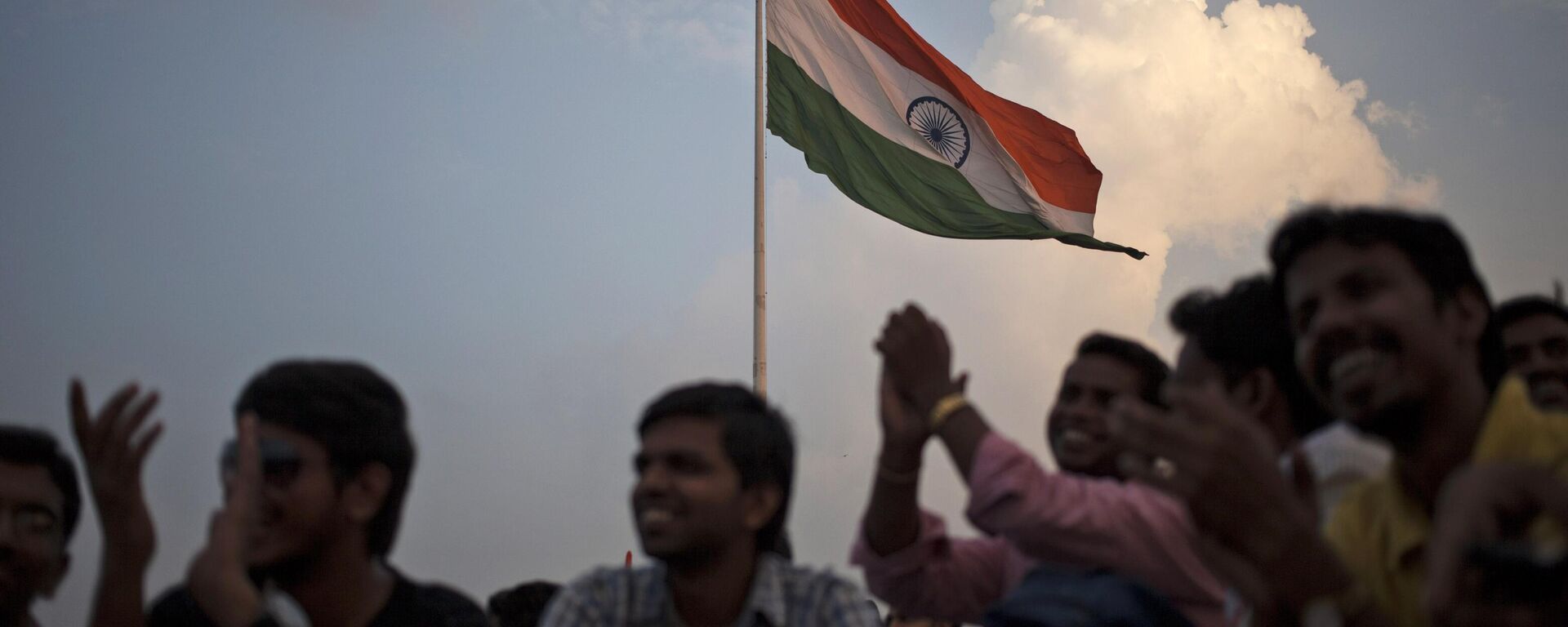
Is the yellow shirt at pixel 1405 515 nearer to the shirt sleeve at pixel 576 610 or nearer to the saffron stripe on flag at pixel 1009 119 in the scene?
the shirt sleeve at pixel 576 610

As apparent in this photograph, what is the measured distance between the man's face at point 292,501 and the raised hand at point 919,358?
1.39 m

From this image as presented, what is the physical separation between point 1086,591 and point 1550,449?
3.22 ft

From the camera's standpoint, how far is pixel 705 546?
9.70ft

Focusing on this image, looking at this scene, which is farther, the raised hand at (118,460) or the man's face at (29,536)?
the man's face at (29,536)

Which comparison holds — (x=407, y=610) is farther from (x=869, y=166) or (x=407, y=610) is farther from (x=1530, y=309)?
(x=869, y=166)

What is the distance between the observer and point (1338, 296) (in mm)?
2152

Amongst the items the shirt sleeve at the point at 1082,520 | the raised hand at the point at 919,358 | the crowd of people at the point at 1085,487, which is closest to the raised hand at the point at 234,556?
the crowd of people at the point at 1085,487

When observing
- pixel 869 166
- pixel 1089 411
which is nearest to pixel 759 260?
pixel 869 166

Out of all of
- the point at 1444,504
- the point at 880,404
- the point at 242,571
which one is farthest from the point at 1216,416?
the point at 242,571

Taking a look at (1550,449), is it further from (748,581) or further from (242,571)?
(242,571)

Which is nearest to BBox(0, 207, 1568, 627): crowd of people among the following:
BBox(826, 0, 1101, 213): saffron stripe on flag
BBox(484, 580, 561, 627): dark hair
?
BBox(484, 580, 561, 627): dark hair

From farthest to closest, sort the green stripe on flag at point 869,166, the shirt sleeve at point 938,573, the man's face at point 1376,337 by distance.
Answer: the green stripe on flag at point 869,166 < the shirt sleeve at point 938,573 < the man's face at point 1376,337

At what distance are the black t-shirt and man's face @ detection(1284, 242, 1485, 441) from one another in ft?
6.86

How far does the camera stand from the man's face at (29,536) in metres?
2.86
